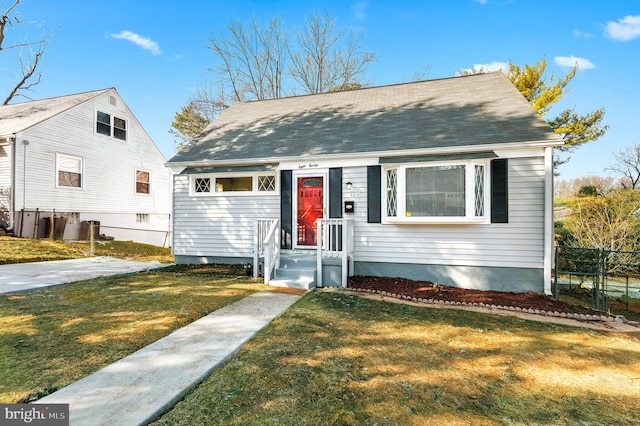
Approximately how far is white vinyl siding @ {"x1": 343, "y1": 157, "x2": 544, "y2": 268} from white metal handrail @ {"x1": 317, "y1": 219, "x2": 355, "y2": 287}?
25cm

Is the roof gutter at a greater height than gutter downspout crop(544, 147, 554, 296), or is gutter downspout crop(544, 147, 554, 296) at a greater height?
the roof gutter

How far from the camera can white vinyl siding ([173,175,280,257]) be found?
25.8ft

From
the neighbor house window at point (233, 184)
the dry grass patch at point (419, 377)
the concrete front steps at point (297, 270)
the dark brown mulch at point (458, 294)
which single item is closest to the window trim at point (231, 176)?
the neighbor house window at point (233, 184)

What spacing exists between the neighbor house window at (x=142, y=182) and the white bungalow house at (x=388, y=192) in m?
9.52

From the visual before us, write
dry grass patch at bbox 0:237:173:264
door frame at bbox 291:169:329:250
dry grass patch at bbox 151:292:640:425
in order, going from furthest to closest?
1. dry grass patch at bbox 0:237:173:264
2. door frame at bbox 291:169:329:250
3. dry grass patch at bbox 151:292:640:425

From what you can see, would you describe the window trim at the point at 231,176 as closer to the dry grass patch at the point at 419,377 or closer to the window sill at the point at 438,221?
the window sill at the point at 438,221

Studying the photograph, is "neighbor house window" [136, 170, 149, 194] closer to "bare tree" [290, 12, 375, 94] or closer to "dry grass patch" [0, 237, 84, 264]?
"dry grass patch" [0, 237, 84, 264]

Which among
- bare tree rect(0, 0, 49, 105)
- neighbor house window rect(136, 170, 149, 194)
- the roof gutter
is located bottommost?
the roof gutter

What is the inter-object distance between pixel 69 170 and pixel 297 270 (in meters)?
12.7

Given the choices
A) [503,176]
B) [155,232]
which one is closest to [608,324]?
[503,176]

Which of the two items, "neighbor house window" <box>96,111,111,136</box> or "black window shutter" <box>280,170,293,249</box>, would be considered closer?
"black window shutter" <box>280,170,293,249</box>

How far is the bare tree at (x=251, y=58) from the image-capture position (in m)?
18.8

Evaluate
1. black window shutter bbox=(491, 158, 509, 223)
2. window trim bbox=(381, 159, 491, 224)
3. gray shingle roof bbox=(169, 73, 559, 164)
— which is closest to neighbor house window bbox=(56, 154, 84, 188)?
gray shingle roof bbox=(169, 73, 559, 164)

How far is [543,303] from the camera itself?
546 centimetres
